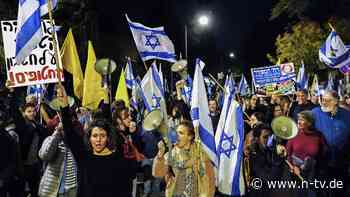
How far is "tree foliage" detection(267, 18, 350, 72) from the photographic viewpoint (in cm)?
4512

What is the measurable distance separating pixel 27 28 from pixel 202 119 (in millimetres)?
2361

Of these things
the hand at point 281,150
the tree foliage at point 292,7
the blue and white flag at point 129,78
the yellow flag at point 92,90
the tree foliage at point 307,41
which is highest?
the tree foliage at point 292,7

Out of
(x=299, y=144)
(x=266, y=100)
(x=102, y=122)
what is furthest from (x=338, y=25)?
(x=102, y=122)

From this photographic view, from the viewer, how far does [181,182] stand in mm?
7156

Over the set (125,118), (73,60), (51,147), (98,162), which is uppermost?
(73,60)

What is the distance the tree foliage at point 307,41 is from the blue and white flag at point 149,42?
1246 inches

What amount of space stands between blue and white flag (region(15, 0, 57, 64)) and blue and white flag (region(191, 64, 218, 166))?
6.58ft

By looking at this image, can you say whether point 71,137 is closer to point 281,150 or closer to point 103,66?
point 281,150

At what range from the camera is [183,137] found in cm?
715

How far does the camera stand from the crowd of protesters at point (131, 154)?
619 centimetres

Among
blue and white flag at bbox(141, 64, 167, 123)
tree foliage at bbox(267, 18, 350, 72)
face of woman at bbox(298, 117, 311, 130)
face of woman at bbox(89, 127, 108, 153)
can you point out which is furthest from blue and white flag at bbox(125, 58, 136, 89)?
tree foliage at bbox(267, 18, 350, 72)

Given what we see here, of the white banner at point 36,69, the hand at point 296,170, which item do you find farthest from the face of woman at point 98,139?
the hand at point 296,170

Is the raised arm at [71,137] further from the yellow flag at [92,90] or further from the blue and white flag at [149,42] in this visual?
the blue and white flag at [149,42]

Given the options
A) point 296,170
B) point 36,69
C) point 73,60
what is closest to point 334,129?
point 296,170
